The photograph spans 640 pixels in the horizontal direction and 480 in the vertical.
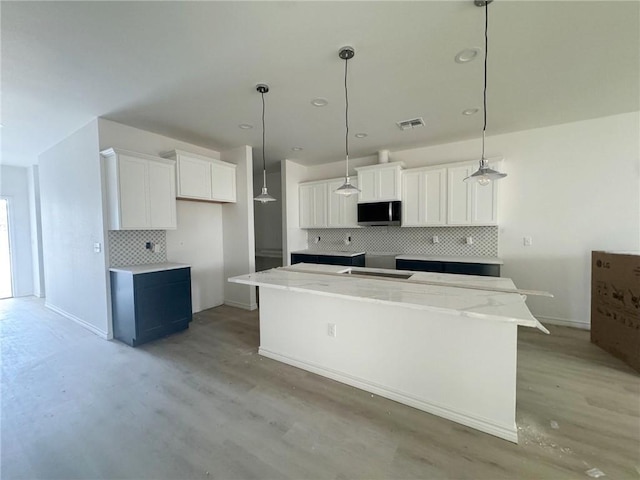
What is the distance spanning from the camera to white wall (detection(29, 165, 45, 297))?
5.08m

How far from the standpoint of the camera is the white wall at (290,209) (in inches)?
198

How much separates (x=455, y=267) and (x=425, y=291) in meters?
2.01

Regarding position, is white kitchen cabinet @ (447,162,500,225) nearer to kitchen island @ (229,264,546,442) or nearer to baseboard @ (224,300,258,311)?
kitchen island @ (229,264,546,442)

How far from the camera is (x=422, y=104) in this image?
9.23ft

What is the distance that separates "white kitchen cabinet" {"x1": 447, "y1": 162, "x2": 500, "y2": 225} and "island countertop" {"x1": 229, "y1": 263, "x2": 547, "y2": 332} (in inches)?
65.1

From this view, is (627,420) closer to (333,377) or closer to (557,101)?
(333,377)

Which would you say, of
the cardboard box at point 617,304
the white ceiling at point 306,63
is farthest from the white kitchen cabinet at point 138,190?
the cardboard box at point 617,304

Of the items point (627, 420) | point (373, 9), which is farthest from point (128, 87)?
point (627, 420)

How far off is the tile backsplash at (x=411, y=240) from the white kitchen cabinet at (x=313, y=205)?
33 cm

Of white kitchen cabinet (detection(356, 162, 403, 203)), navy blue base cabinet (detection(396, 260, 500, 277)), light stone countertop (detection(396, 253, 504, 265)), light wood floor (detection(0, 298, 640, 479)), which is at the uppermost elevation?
white kitchen cabinet (detection(356, 162, 403, 203))

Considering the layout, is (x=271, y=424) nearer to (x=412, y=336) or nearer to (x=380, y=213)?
(x=412, y=336)

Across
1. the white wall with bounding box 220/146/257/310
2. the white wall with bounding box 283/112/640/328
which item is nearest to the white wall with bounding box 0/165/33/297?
the white wall with bounding box 220/146/257/310

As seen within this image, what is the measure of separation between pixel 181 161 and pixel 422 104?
3129 mm

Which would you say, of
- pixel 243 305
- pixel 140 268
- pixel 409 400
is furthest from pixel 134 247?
A: pixel 409 400
